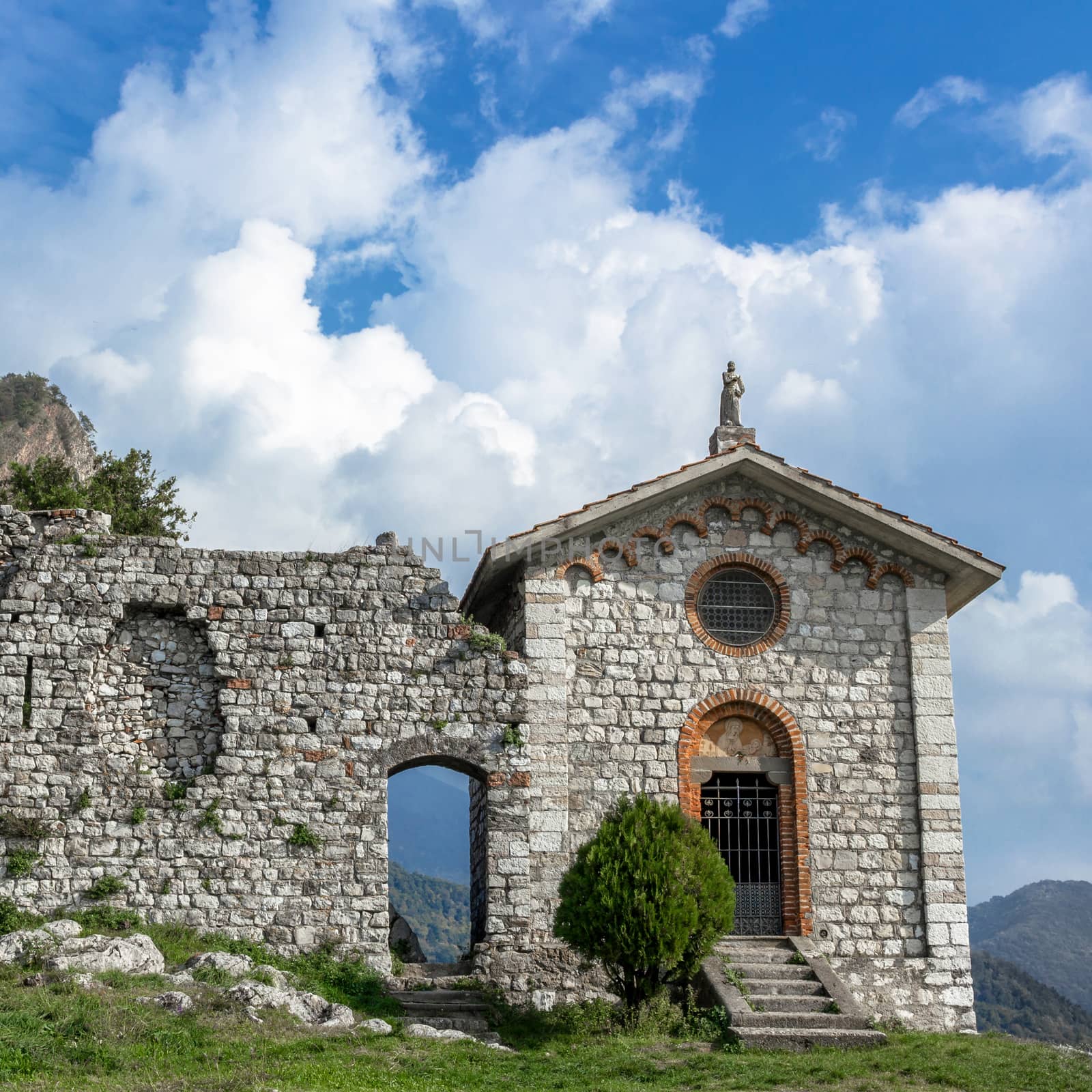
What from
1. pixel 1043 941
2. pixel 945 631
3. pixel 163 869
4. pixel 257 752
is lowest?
pixel 1043 941

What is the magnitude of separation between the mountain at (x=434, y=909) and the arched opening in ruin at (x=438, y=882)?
61 mm

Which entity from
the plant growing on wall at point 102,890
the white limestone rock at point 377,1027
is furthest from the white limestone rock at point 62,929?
the white limestone rock at point 377,1027

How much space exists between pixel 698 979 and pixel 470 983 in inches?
113

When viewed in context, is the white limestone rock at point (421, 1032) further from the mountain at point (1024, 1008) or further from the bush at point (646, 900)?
the mountain at point (1024, 1008)

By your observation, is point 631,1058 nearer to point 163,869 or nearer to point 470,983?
point 470,983

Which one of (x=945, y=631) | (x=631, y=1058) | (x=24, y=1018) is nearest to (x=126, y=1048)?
(x=24, y=1018)

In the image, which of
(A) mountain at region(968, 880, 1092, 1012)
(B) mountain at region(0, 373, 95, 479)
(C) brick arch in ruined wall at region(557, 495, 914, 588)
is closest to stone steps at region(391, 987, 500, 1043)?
(C) brick arch in ruined wall at region(557, 495, 914, 588)

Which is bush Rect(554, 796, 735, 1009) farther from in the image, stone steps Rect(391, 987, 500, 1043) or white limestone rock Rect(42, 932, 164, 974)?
white limestone rock Rect(42, 932, 164, 974)

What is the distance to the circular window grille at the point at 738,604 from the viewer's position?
18.5m

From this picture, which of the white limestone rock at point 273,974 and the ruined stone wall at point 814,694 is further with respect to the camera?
the ruined stone wall at point 814,694

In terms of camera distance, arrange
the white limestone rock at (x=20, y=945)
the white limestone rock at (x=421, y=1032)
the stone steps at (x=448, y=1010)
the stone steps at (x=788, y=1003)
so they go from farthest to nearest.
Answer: the stone steps at (x=788, y=1003) → the stone steps at (x=448, y=1010) → the white limestone rock at (x=20, y=945) → the white limestone rock at (x=421, y=1032)

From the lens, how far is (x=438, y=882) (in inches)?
3410

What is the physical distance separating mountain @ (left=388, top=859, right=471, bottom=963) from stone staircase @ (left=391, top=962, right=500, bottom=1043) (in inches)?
1997

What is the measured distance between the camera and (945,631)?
1888 centimetres
